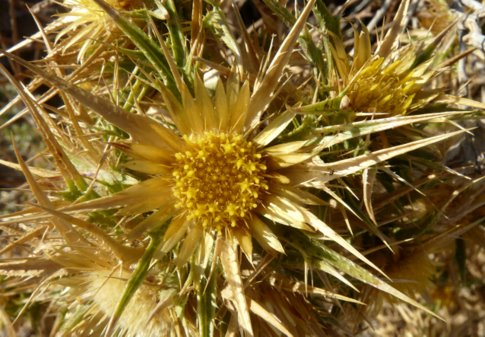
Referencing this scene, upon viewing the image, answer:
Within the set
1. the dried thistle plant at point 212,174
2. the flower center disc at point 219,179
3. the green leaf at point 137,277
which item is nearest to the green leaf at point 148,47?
the dried thistle plant at point 212,174

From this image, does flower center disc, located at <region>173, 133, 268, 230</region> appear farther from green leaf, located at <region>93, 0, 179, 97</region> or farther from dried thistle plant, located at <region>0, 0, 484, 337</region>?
green leaf, located at <region>93, 0, 179, 97</region>

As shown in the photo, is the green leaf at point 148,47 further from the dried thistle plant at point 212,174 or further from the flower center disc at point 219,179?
the flower center disc at point 219,179

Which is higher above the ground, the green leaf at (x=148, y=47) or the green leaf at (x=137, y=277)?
the green leaf at (x=148, y=47)

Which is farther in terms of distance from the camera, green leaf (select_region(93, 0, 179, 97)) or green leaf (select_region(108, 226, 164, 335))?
green leaf (select_region(93, 0, 179, 97))

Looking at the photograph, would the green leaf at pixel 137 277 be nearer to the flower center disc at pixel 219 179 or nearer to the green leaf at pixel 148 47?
the flower center disc at pixel 219 179

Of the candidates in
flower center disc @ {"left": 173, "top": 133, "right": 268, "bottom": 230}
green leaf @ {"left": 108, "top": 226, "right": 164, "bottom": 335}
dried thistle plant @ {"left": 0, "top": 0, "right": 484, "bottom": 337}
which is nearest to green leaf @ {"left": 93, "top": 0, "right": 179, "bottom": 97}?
dried thistle plant @ {"left": 0, "top": 0, "right": 484, "bottom": 337}

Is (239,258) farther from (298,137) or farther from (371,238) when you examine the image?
(371,238)

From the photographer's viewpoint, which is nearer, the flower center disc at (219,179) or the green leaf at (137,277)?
the green leaf at (137,277)

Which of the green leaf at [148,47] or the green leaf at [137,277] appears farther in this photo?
the green leaf at [148,47]
